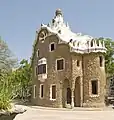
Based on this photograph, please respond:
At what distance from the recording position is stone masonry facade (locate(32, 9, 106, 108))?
2742 centimetres

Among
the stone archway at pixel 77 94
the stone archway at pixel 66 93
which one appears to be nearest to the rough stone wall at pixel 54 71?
the stone archway at pixel 66 93

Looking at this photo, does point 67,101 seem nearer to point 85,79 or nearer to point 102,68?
point 85,79

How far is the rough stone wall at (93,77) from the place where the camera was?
1073 inches

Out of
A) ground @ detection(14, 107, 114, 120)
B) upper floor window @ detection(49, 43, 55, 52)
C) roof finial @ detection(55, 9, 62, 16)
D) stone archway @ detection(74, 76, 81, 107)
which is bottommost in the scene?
ground @ detection(14, 107, 114, 120)

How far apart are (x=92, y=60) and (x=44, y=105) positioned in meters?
8.33

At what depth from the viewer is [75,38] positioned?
3019 centimetres

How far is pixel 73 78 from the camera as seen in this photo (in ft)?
89.6

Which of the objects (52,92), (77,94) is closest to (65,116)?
(77,94)

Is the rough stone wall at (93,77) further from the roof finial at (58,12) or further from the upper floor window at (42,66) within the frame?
the roof finial at (58,12)

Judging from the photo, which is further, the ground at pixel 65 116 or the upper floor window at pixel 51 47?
the upper floor window at pixel 51 47

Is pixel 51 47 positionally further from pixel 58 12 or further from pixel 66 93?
pixel 58 12

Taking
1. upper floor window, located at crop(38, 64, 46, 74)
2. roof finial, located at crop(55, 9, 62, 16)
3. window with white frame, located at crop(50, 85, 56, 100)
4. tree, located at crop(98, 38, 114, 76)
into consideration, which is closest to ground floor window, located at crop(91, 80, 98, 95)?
window with white frame, located at crop(50, 85, 56, 100)

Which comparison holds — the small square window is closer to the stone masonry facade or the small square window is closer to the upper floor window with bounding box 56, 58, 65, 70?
the upper floor window with bounding box 56, 58, 65, 70

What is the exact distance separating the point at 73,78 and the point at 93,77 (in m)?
2.35
